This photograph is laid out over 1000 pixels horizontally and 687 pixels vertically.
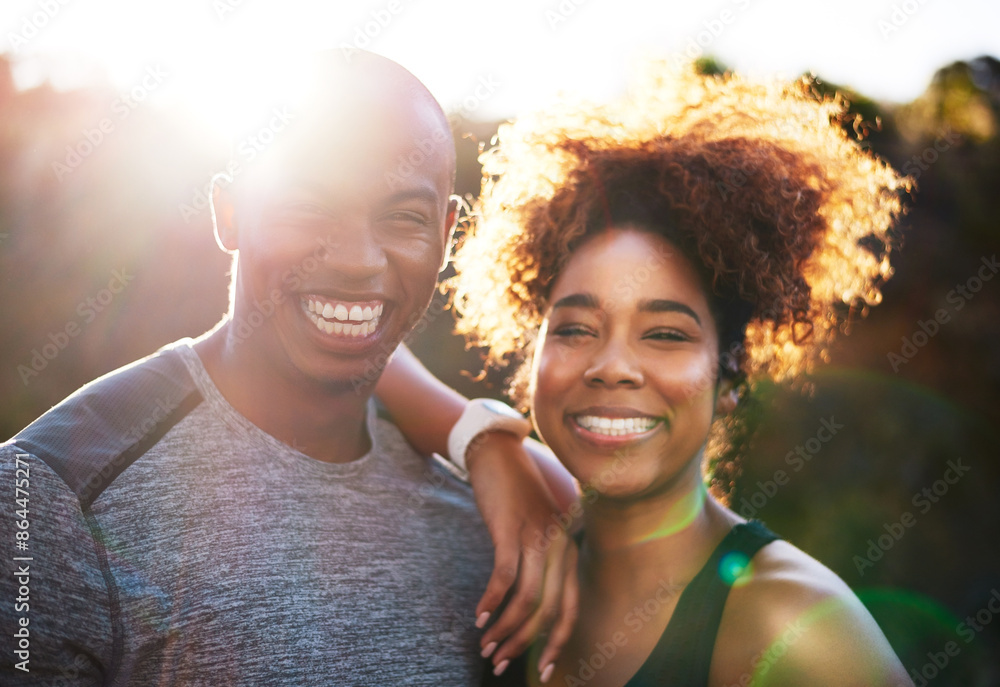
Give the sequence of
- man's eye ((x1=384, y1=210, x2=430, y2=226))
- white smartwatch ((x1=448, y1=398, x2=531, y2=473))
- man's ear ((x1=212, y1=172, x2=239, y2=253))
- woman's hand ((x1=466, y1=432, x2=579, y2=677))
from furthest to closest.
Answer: white smartwatch ((x1=448, y1=398, x2=531, y2=473)) < man's ear ((x1=212, y1=172, x2=239, y2=253)) < man's eye ((x1=384, y1=210, x2=430, y2=226)) < woman's hand ((x1=466, y1=432, x2=579, y2=677))

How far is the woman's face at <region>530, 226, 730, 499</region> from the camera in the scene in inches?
84.7

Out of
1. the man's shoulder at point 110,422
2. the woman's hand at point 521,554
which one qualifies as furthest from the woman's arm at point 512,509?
the man's shoulder at point 110,422

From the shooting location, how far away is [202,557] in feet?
6.20

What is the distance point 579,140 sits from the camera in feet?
8.34

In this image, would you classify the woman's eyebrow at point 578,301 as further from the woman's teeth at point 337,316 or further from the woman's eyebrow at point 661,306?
the woman's teeth at point 337,316

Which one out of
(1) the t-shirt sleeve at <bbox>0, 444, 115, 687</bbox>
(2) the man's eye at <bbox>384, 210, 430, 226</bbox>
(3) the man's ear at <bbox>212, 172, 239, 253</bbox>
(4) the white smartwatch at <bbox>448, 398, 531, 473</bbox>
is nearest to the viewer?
(1) the t-shirt sleeve at <bbox>0, 444, 115, 687</bbox>

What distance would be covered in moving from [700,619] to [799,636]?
27 cm

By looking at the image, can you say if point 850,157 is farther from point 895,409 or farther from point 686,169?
point 895,409

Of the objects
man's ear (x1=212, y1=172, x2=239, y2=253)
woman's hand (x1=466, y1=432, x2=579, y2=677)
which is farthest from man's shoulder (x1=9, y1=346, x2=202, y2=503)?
woman's hand (x1=466, y1=432, x2=579, y2=677)

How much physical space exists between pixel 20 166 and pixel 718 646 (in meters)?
3.63

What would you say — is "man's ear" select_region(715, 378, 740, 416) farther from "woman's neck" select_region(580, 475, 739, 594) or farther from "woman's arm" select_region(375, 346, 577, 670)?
"woman's arm" select_region(375, 346, 577, 670)

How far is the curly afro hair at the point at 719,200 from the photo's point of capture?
2301 mm

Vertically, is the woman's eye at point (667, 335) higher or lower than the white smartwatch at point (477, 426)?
higher

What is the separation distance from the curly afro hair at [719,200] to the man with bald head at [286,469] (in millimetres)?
399
